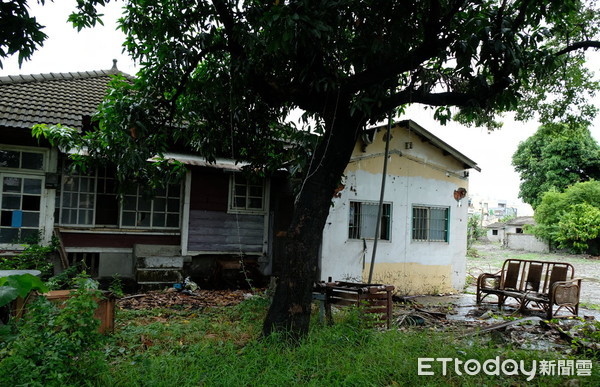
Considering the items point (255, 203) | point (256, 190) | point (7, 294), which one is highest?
point (256, 190)

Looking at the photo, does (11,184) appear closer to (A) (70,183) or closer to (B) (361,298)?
(A) (70,183)

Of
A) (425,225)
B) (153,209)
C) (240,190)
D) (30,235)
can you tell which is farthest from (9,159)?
(425,225)

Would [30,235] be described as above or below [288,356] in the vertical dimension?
above

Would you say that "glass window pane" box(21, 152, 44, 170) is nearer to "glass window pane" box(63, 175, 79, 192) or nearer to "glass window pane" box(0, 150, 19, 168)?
"glass window pane" box(0, 150, 19, 168)

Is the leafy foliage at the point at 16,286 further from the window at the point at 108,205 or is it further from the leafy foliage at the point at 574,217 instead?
the leafy foliage at the point at 574,217

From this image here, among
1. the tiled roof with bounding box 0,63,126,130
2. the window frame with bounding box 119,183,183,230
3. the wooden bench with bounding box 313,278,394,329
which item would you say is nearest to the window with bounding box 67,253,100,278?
the window frame with bounding box 119,183,183,230

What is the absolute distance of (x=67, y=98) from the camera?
1104 centimetres

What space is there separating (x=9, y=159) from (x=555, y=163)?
35.5 m

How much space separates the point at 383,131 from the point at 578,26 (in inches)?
191

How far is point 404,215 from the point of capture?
11180 millimetres

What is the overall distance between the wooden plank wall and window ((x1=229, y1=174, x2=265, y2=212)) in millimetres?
238

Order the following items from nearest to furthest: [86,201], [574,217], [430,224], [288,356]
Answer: [288,356] → [86,201] → [430,224] → [574,217]

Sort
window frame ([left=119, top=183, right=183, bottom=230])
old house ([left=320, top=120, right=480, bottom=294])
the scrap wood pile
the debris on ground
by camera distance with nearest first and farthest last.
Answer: the debris on ground → the scrap wood pile → old house ([left=320, top=120, right=480, bottom=294]) → window frame ([left=119, top=183, right=183, bottom=230])
